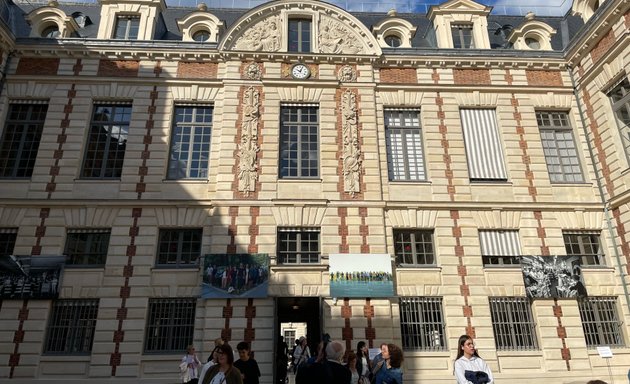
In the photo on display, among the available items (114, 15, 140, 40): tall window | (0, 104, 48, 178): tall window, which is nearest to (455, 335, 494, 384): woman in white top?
(0, 104, 48, 178): tall window

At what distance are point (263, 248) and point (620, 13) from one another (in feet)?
42.6

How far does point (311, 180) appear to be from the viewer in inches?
545

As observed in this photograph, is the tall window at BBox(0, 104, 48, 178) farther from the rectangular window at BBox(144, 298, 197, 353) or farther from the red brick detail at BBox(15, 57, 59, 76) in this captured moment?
the rectangular window at BBox(144, 298, 197, 353)

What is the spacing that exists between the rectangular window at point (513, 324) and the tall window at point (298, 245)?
5.59m

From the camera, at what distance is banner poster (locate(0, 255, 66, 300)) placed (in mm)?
12180

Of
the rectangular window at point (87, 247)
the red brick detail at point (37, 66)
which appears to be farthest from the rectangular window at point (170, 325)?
the red brick detail at point (37, 66)

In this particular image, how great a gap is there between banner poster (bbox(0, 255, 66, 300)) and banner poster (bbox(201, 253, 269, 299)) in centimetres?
426

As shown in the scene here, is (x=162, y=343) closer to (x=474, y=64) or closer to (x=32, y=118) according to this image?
(x=32, y=118)

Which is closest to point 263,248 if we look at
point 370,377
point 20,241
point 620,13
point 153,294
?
point 153,294

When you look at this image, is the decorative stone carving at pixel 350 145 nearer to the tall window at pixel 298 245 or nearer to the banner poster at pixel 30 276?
the tall window at pixel 298 245

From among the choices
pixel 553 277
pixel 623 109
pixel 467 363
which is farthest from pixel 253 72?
pixel 467 363

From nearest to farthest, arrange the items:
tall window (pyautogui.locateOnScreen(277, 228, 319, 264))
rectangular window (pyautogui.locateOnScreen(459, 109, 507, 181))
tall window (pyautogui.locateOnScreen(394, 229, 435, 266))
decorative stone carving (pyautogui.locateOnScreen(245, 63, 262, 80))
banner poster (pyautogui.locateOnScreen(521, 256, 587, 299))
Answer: banner poster (pyautogui.locateOnScreen(521, 256, 587, 299)) → tall window (pyautogui.locateOnScreen(277, 228, 319, 264)) → tall window (pyautogui.locateOnScreen(394, 229, 435, 266)) → rectangular window (pyautogui.locateOnScreen(459, 109, 507, 181)) → decorative stone carving (pyautogui.locateOnScreen(245, 63, 262, 80))

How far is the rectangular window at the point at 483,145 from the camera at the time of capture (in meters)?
14.4

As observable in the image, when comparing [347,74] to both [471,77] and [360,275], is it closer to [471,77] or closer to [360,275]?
[471,77]
